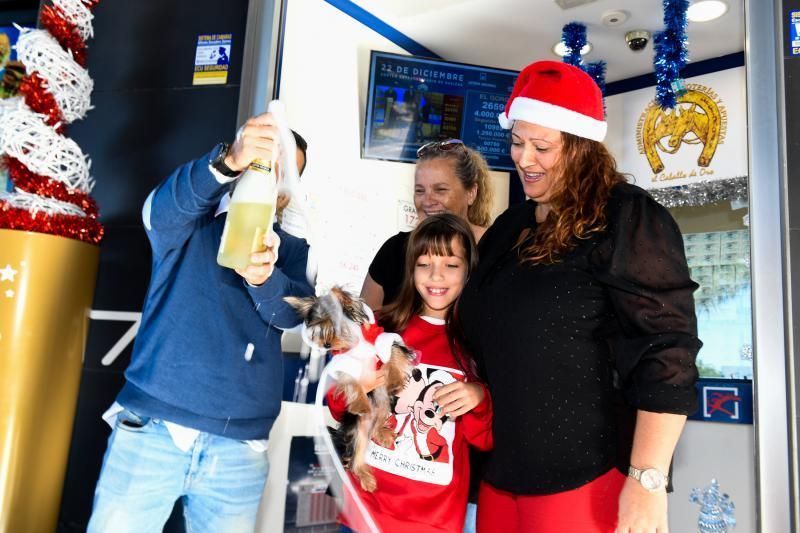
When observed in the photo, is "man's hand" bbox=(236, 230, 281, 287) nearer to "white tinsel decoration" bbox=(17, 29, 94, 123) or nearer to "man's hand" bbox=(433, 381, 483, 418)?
"man's hand" bbox=(433, 381, 483, 418)

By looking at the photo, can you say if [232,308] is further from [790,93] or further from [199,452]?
[790,93]

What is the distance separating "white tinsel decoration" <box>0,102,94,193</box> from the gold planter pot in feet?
0.74

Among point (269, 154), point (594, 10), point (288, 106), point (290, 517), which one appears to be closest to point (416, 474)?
point (269, 154)

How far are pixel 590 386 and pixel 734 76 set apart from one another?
5.01 feet

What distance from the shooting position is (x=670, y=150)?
224cm

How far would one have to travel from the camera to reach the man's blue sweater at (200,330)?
1308mm

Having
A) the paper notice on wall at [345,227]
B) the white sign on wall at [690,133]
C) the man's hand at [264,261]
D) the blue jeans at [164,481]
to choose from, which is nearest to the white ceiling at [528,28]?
the white sign on wall at [690,133]

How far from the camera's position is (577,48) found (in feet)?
7.95

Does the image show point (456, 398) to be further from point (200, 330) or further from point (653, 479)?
point (200, 330)

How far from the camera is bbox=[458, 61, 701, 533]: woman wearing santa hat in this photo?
1018mm

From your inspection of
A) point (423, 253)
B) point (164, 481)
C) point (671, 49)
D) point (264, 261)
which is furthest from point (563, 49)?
point (164, 481)

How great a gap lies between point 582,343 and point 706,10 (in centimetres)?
168

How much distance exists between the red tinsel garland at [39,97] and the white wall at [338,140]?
745mm

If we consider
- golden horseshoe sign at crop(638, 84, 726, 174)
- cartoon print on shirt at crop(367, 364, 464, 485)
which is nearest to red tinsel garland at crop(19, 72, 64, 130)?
cartoon print on shirt at crop(367, 364, 464, 485)
